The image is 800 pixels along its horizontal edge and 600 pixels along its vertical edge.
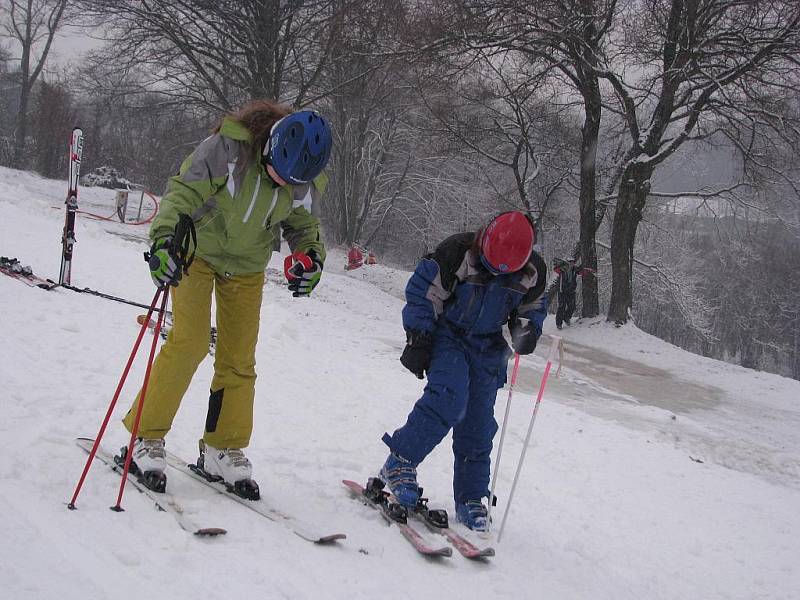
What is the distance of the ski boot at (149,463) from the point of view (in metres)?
2.97

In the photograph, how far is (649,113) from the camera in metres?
17.3

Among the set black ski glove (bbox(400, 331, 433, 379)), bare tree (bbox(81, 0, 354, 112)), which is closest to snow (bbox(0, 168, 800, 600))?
black ski glove (bbox(400, 331, 433, 379))

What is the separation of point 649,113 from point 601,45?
343 centimetres

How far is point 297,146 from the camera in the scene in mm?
3027

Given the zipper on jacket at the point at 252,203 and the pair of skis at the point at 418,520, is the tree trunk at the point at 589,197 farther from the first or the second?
the zipper on jacket at the point at 252,203

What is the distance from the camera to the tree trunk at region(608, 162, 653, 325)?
1506 cm

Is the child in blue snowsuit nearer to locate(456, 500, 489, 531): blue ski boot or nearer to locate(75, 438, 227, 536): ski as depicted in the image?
locate(456, 500, 489, 531): blue ski boot

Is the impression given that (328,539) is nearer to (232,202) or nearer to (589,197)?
(232,202)

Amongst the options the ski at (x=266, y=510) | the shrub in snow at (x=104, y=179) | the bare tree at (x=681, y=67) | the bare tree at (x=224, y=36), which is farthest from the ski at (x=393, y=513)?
the shrub in snow at (x=104, y=179)

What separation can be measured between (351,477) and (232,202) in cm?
194

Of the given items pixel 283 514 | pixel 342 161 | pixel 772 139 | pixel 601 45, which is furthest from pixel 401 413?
pixel 342 161

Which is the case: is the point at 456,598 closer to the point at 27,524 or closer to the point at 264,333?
the point at 27,524

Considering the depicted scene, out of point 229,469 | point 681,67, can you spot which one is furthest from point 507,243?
point 681,67

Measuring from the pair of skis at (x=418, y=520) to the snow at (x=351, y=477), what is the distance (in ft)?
0.19
